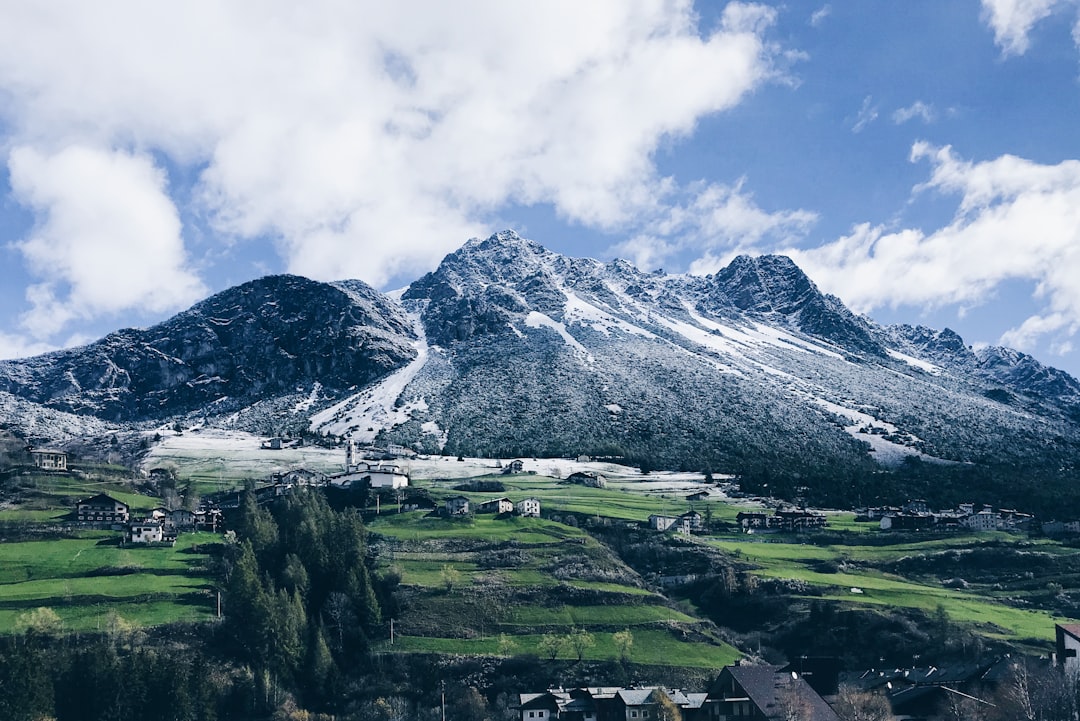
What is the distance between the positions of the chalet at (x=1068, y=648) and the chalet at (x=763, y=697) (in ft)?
75.2

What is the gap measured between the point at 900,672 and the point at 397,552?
68.2 meters

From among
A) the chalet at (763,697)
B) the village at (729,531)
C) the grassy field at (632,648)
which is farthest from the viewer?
the grassy field at (632,648)

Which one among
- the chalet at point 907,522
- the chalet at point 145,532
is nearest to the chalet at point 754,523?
the chalet at point 907,522

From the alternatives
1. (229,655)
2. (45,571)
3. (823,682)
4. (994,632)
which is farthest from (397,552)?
(994,632)

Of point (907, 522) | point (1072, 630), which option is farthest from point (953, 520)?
point (1072, 630)

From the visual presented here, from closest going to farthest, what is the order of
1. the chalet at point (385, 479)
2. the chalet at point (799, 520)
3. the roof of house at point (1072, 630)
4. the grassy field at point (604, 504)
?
the roof of house at point (1072, 630) → the grassy field at point (604, 504) → the chalet at point (799, 520) → the chalet at point (385, 479)

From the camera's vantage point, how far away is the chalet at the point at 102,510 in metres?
158

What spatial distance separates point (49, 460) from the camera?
19162 centimetres

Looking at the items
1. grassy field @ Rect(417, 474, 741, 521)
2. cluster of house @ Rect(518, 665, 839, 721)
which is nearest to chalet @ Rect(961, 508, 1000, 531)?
grassy field @ Rect(417, 474, 741, 521)

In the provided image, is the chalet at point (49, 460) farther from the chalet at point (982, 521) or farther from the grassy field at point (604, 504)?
the chalet at point (982, 521)

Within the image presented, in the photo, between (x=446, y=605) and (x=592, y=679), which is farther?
(x=446, y=605)

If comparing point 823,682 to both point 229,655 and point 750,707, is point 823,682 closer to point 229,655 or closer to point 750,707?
point 750,707

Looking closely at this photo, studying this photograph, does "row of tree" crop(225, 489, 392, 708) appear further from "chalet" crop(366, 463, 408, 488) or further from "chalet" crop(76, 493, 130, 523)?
"chalet" crop(366, 463, 408, 488)

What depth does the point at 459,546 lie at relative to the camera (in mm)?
151000
